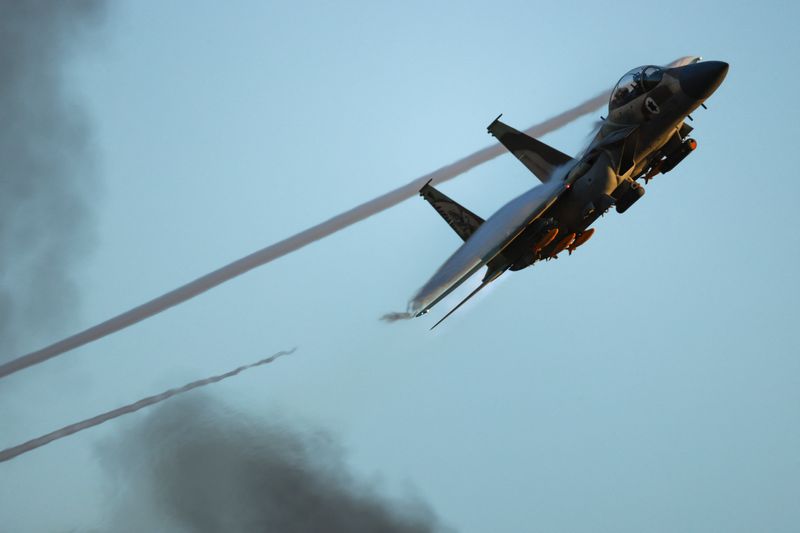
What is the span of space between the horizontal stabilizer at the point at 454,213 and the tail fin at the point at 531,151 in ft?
8.04

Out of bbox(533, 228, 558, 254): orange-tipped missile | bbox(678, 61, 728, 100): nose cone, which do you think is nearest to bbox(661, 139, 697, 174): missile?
bbox(678, 61, 728, 100): nose cone

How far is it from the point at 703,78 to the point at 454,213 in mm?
8987

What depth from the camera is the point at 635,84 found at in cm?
3728

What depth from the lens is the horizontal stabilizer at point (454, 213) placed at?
40.0 metres

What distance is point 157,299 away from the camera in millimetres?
46094

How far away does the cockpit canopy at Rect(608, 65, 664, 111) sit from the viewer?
36.9 m

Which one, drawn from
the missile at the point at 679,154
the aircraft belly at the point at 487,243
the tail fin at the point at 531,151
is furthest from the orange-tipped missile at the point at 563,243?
the missile at the point at 679,154

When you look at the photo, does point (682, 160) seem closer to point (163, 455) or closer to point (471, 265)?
point (471, 265)

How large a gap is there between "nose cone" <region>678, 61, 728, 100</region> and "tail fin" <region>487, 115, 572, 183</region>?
483cm

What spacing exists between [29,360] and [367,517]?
55.0 feet

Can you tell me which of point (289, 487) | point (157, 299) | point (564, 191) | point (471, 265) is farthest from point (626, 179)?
point (289, 487)

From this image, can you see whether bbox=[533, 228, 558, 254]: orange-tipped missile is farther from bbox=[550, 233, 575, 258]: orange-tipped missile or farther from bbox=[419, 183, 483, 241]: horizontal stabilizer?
bbox=[419, 183, 483, 241]: horizontal stabilizer

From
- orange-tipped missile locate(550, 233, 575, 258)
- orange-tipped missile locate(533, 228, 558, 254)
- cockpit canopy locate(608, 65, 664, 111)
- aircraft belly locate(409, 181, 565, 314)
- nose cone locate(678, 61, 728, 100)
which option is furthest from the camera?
orange-tipped missile locate(550, 233, 575, 258)

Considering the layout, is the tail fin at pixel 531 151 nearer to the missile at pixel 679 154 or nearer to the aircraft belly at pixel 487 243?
the aircraft belly at pixel 487 243
